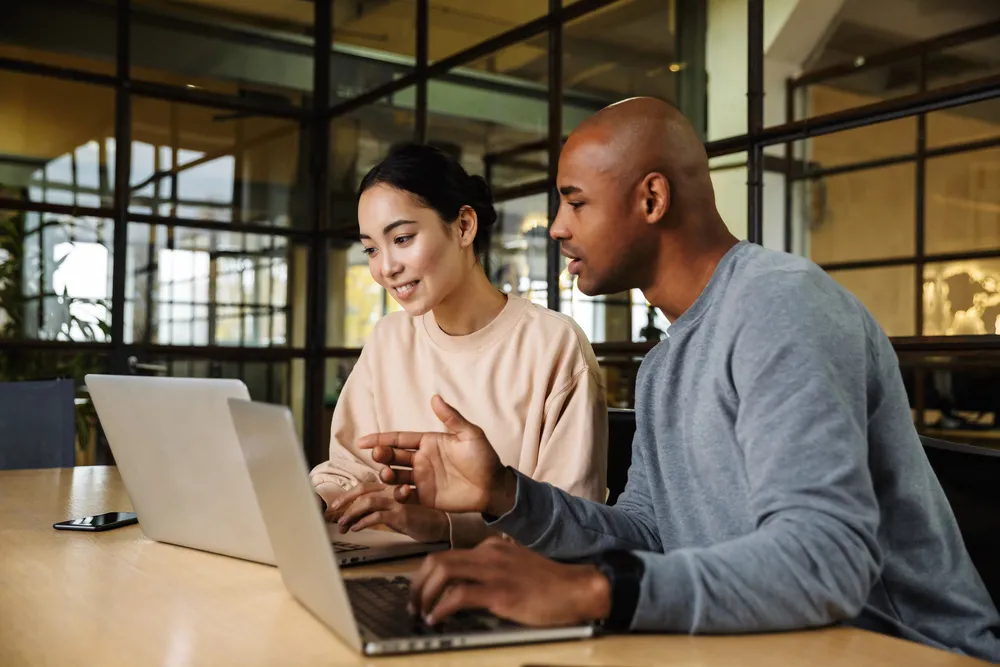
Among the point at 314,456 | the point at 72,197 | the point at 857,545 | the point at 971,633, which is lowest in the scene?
the point at 314,456

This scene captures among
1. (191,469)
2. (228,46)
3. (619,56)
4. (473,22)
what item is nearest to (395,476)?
(191,469)

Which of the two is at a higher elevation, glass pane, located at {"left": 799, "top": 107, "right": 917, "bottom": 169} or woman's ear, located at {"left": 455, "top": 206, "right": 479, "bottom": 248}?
glass pane, located at {"left": 799, "top": 107, "right": 917, "bottom": 169}

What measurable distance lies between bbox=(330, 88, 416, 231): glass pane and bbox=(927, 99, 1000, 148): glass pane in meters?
2.85

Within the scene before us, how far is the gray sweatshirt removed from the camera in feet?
2.85

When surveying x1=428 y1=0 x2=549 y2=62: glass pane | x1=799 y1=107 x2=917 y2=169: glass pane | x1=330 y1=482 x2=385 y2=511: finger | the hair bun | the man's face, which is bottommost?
x1=330 y1=482 x2=385 y2=511: finger

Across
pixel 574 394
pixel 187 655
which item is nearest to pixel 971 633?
pixel 574 394

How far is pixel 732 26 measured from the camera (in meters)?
3.32

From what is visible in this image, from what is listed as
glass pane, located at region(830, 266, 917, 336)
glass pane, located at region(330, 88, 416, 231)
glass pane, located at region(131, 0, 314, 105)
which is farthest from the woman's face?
glass pane, located at region(131, 0, 314, 105)

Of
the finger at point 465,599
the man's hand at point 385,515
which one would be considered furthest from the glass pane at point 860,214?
the finger at point 465,599

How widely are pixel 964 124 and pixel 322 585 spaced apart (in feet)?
8.03

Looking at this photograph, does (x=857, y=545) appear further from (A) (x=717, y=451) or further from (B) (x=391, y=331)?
(B) (x=391, y=331)

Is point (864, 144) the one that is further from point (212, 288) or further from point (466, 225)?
point (212, 288)

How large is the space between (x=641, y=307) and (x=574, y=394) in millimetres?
1974

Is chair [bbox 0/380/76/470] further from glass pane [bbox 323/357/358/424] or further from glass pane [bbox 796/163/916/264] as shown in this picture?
glass pane [bbox 323/357/358/424]
